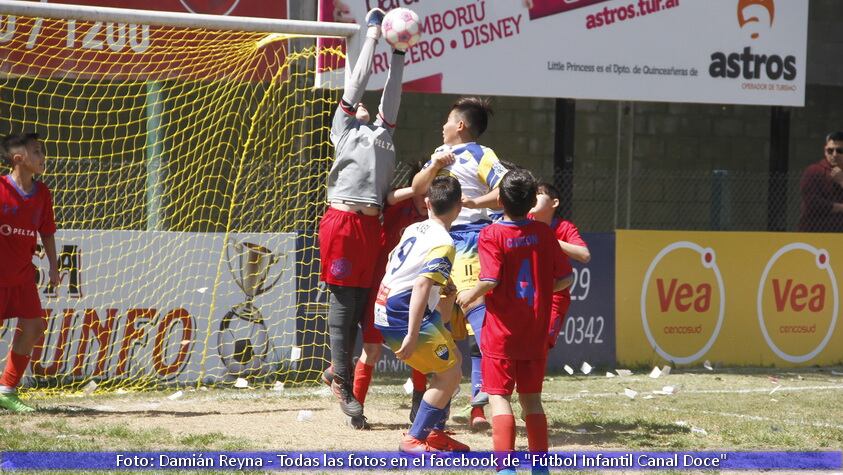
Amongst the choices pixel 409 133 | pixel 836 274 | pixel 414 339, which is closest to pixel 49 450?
pixel 414 339

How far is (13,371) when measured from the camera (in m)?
7.61

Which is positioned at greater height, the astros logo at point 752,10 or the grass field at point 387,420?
the astros logo at point 752,10

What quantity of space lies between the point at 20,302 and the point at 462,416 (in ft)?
10.5

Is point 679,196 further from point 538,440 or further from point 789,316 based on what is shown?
point 538,440

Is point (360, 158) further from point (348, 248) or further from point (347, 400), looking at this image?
point (347, 400)

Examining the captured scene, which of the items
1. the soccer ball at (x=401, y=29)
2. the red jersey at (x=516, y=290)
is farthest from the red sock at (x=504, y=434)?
the soccer ball at (x=401, y=29)

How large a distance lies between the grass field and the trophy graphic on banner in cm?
43

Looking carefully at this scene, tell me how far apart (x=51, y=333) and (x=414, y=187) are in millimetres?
3729

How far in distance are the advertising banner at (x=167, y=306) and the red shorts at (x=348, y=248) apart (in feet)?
7.61

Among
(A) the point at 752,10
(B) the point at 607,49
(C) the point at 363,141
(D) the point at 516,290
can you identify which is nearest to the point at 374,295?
(C) the point at 363,141

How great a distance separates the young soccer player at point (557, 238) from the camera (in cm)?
721

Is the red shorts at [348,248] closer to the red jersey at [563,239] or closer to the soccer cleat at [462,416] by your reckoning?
the soccer cleat at [462,416]

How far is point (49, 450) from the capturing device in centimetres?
612

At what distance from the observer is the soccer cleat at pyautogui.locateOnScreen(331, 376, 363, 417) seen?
7.12m
